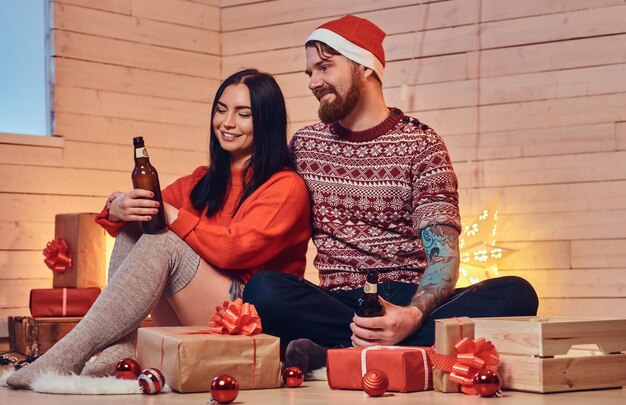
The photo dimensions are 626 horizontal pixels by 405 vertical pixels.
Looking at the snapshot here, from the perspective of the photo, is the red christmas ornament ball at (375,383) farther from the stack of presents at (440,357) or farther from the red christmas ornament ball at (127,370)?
the red christmas ornament ball at (127,370)

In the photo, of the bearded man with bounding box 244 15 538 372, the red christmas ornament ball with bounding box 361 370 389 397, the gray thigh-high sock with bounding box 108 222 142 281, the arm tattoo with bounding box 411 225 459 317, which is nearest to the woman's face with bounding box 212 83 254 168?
the bearded man with bounding box 244 15 538 372

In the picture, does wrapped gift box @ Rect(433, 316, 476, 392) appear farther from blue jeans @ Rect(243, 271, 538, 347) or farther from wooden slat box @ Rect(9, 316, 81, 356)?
wooden slat box @ Rect(9, 316, 81, 356)

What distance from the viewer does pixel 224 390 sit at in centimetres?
213

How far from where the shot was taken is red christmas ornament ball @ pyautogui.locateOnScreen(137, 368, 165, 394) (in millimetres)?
2369

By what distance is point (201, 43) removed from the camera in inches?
187

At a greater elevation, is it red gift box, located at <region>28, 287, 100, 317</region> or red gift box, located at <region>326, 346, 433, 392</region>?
red gift box, located at <region>28, 287, 100, 317</region>

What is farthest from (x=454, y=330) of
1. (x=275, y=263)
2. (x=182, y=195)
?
(x=182, y=195)

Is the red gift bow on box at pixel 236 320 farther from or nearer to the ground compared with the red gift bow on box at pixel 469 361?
farther from the ground

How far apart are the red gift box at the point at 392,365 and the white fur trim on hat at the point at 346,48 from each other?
98 centimetres

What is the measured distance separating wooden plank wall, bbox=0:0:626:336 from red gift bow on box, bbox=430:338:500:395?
5.23 ft

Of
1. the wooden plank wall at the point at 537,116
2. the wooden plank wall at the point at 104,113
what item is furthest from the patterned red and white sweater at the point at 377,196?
the wooden plank wall at the point at 104,113

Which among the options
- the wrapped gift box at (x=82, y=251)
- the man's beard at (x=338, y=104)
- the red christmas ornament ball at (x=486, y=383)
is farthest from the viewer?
the wrapped gift box at (x=82, y=251)

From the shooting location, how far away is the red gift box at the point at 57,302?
12.7 feet

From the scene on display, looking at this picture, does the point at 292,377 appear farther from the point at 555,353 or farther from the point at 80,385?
the point at 555,353
